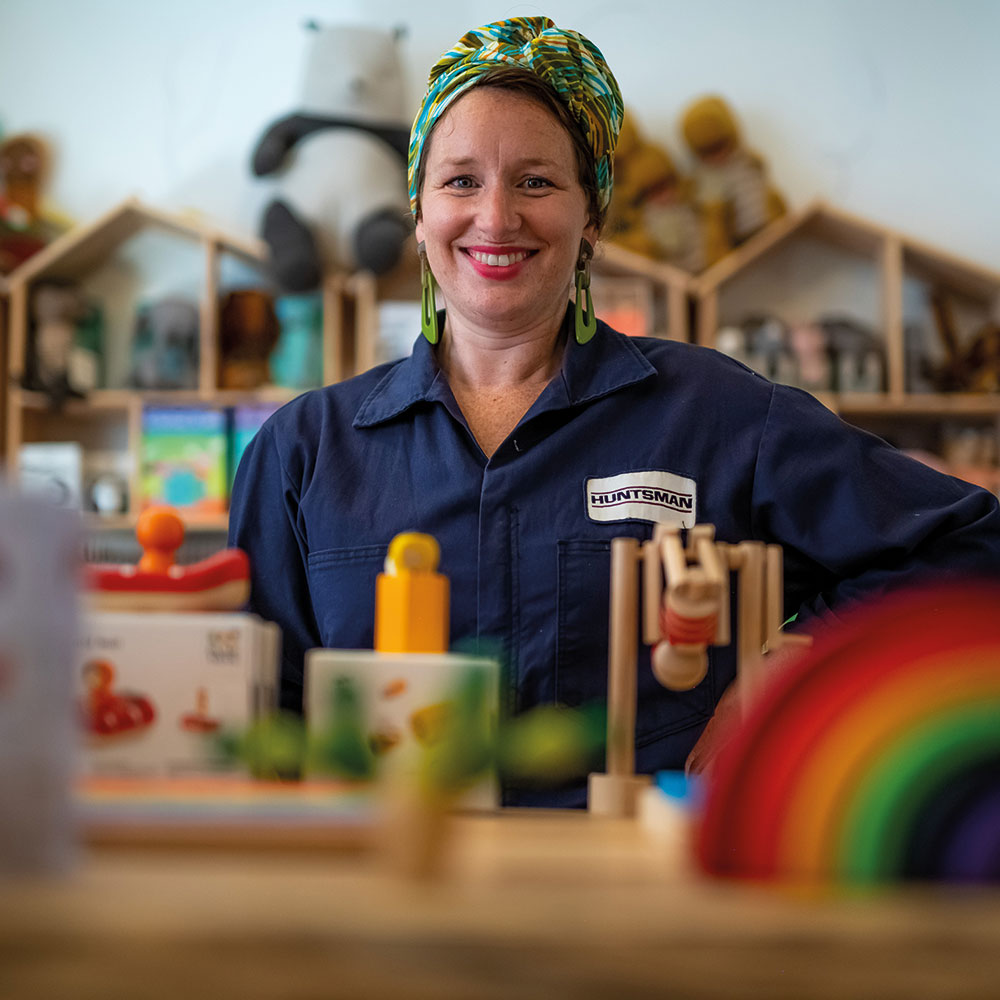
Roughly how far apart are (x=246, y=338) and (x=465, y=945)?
107 inches

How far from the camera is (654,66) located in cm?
312

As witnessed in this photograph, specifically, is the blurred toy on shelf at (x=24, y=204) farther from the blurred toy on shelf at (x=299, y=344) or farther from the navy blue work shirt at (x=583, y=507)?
the navy blue work shirt at (x=583, y=507)

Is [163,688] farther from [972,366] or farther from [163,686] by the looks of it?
[972,366]

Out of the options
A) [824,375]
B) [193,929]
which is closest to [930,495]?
[193,929]

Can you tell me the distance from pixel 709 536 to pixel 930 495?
1.32 ft

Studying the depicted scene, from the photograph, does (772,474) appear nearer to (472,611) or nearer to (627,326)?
(472,611)

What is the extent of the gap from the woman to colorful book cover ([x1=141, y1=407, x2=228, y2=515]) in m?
1.66

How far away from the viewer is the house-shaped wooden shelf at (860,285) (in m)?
2.89

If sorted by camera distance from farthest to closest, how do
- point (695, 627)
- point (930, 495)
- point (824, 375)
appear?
point (824, 375)
point (930, 495)
point (695, 627)

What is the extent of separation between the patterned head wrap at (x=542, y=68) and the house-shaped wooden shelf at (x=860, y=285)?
1.80 m

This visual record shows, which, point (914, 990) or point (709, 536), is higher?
point (709, 536)

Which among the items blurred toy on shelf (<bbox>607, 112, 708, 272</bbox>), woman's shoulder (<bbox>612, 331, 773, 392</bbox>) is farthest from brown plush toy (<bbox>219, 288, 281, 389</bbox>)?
woman's shoulder (<bbox>612, 331, 773, 392</bbox>)

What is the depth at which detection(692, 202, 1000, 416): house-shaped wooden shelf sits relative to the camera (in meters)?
2.89

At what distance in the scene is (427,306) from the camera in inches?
50.4
